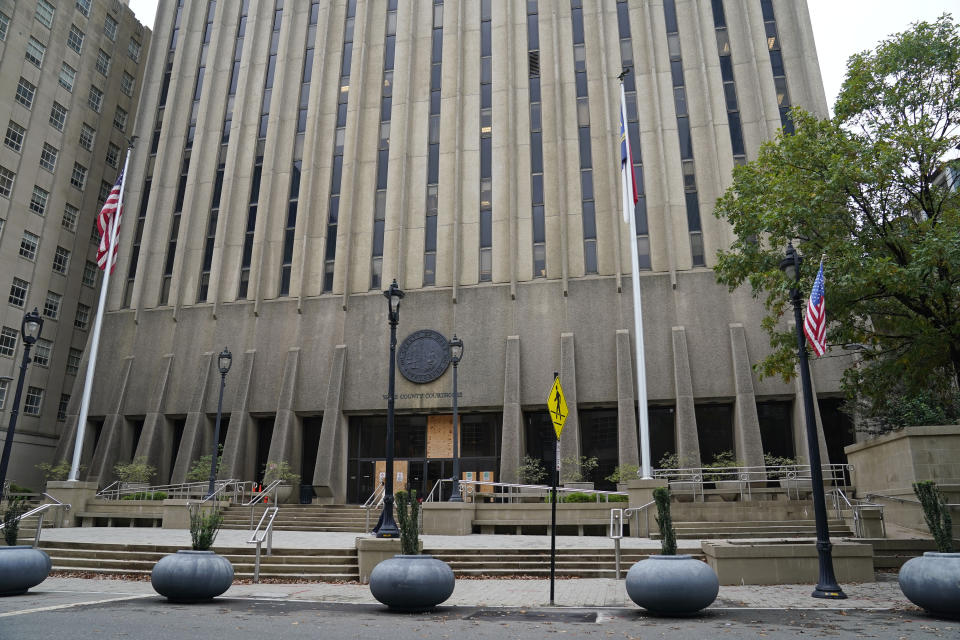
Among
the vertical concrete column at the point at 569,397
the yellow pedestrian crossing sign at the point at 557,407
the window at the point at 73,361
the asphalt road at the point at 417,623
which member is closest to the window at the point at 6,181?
the window at the point at 73,361

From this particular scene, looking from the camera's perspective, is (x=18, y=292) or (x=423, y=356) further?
(x=18, y=292)

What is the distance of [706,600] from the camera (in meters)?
9.52

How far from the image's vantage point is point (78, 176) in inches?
1709

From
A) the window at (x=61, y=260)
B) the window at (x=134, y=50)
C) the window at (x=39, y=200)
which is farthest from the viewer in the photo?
the window at (x=134, y=50)

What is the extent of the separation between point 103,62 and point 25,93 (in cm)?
746

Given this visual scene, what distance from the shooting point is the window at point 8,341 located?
37.2 metres

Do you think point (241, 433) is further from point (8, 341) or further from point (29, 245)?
point (29, 245)

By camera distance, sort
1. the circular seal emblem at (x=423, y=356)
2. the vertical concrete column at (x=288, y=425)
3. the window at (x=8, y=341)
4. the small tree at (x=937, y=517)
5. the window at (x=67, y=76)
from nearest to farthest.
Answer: the small tree at (x=937, y=517) → the vertical concrete column at (x=288, y=425) → the circular seal emblem at (x=423, y=356) → the window at (x=8, y=341) → the window at (x=67, y=76)

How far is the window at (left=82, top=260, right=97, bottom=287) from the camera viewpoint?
43.4 metres

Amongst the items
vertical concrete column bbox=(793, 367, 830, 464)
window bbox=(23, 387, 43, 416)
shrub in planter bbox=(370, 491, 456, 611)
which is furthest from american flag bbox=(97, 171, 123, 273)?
vertical concrete column bbox=(793, 367, 830, 464)

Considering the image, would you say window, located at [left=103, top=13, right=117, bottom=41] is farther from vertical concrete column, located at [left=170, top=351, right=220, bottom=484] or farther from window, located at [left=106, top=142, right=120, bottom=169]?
vertical concrete column, located at [left=170, top=351, right=220, bottom=484]

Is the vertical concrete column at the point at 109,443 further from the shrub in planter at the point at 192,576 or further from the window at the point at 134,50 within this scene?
the shrub in planter at the point at 192,576

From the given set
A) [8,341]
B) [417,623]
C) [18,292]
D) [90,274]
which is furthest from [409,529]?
[90,274]

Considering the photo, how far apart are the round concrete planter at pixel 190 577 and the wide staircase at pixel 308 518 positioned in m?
13.5
